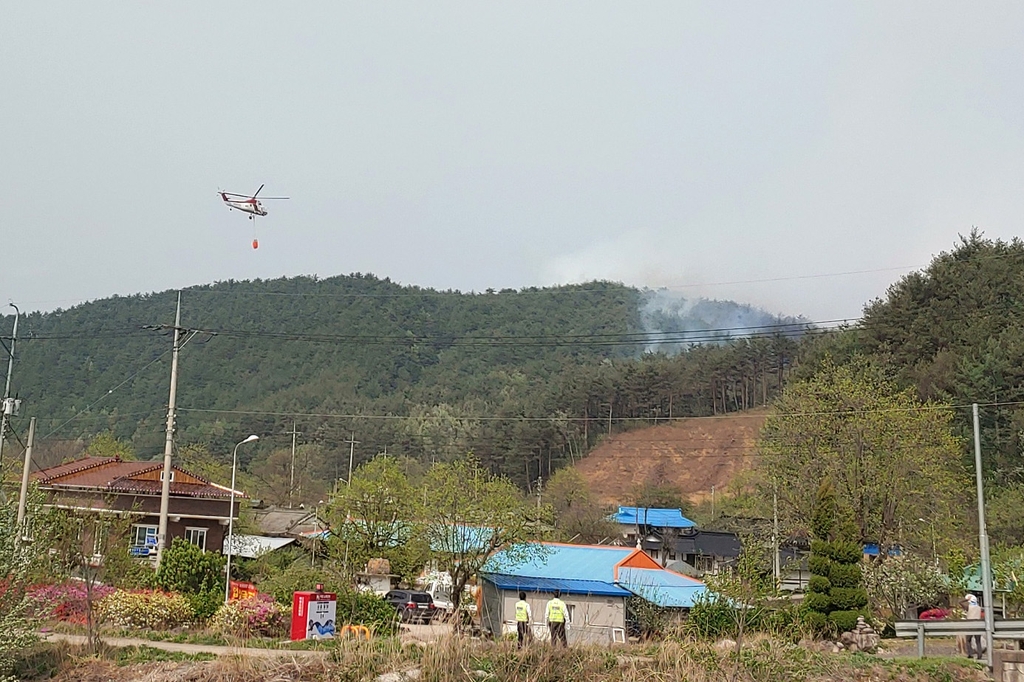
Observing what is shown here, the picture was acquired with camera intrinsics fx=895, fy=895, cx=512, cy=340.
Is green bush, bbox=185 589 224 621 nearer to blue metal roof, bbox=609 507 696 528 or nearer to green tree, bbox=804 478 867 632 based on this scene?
green tree, bbox=804 478 867 632

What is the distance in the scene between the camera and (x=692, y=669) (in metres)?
15.2

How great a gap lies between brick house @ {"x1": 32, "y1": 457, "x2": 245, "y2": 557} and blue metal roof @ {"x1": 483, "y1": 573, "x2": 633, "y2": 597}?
58.7 feet

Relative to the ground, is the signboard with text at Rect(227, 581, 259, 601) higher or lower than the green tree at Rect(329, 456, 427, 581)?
lower

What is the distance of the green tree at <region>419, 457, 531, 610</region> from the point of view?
29000 millimetres

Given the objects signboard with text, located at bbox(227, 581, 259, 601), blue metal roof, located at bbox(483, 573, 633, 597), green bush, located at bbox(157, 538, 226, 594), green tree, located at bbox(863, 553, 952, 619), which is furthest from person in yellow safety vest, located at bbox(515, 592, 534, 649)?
green tree, located at bbox(863, 553, 952, 619)

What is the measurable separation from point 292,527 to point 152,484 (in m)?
16.6

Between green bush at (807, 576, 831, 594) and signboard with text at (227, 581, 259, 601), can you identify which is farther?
signboard with text at (227, 581, 259, 601)

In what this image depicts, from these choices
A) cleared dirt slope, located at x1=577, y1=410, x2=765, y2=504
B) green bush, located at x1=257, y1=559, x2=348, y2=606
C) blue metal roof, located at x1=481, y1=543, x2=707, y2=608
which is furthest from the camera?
cleared dirt slope, located at x1=577, y1=410, x2=765, y2=504

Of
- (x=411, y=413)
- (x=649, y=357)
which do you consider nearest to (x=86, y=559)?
(x=411, y=413)

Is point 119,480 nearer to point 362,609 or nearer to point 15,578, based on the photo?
point 362,609

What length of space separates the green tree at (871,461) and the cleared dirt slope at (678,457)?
153 ft

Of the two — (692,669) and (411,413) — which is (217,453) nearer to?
(411,413)

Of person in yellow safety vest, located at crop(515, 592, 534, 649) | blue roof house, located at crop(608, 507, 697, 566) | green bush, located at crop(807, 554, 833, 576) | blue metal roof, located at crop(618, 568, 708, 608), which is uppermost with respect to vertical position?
green bush, located at crop(807, 554, 833, 576)

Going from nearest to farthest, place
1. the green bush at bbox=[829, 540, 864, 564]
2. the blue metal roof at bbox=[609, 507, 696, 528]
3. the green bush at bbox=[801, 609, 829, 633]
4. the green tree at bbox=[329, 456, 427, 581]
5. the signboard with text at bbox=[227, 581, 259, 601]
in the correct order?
the green bush at bbox=[801, 609, 829, 633]
the green bush at bbox=[829, 540, 864, 564]
the signboard with text at bbox=[227, 581, 259, 601]
the green tree at bbox=[329, 456, 427, 581]
the blue metal roof at bbox=[609, 507, 696, 528]
